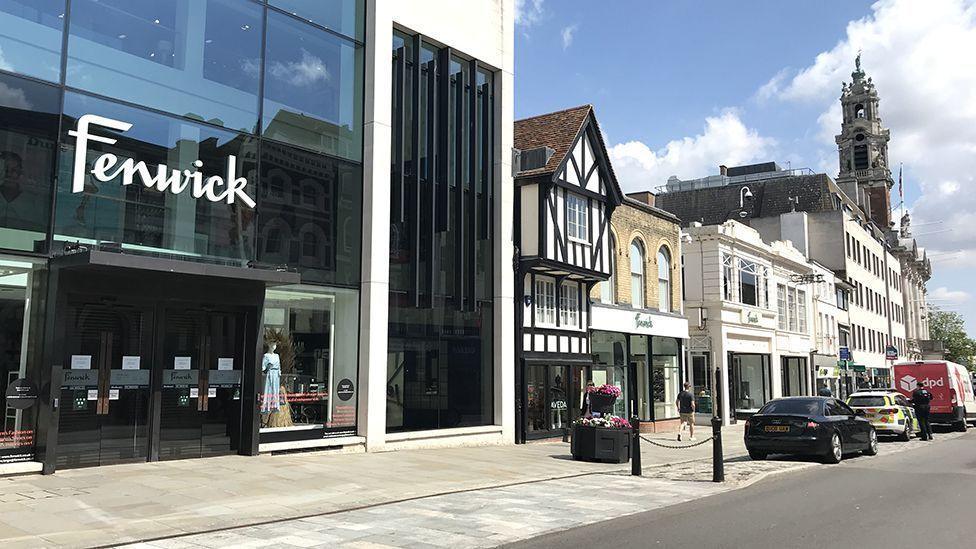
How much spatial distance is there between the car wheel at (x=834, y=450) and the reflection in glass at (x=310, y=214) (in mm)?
10689

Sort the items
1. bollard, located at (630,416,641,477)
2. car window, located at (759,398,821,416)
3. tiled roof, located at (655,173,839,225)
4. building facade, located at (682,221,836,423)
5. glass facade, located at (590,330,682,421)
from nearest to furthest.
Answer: bollard, located at (630,416,641,477) → car window, located at (759,398,821,416) → glass facade, located at (590,330,682,421) → building facade, located at (682,221,836,423) → tiled roof, located at (655,173,839,225)

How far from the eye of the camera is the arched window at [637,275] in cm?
2548

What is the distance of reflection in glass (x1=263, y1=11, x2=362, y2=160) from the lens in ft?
49.5

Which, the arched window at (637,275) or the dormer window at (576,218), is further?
the arched window at (637,275)

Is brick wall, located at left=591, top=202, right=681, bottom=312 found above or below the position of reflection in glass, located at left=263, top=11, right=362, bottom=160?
below

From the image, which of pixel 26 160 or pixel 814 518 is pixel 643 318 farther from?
pixel 26 160

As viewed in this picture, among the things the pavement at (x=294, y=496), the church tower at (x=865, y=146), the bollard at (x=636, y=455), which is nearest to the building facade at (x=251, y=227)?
the pavement at (x=294, y=496)

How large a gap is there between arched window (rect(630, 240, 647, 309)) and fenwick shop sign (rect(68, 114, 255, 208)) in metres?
14.6

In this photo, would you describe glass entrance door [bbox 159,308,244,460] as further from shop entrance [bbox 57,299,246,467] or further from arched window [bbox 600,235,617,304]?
arched window [bbox 600,235,617,304]

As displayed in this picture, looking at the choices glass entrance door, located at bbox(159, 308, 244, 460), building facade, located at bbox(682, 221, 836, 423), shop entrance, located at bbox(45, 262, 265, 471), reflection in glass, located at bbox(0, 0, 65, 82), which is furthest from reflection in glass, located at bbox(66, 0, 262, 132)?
building facade, located at bbox(682, 221, 836, 423)

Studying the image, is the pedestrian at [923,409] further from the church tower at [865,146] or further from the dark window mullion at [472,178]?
the church tower at [865,146]

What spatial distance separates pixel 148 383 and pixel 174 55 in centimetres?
580

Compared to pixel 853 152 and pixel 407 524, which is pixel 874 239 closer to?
pixel 853 152

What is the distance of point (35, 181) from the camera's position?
11547mm
